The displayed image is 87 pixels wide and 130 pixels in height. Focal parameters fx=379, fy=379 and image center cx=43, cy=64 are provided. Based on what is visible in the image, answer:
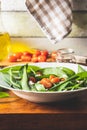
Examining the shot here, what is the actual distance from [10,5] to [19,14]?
65 millimetres

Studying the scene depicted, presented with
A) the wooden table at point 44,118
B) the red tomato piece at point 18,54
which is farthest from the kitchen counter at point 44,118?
the red tomato piece at point 18,54

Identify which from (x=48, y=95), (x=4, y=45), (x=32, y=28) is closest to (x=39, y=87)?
(x=48, y=95)

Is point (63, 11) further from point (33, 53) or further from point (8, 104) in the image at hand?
point (8, 104)

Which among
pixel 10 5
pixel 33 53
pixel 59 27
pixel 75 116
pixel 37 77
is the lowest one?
pixel 75 116

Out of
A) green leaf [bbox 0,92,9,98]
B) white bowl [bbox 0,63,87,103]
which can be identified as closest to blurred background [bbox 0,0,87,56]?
green leaf [bbox 0,92,9,98]

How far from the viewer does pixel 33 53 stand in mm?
1878

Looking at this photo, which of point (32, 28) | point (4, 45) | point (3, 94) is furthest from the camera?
point (32, 28)

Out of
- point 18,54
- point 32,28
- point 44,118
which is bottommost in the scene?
point 44,118

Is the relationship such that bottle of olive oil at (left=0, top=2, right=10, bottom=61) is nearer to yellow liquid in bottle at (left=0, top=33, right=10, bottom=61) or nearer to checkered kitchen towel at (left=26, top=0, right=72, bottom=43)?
yellow liquid in bottle at (left=0, top=33, right=10, bottom=61)

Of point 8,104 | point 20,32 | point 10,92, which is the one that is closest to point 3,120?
point 8,104

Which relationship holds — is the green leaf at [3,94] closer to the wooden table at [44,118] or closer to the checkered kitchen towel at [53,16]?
the wooden table at [44,118]

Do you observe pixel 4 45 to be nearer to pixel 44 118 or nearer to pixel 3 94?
pixel 3 94

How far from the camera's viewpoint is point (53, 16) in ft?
6.09

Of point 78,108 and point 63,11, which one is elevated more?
point 63,11
